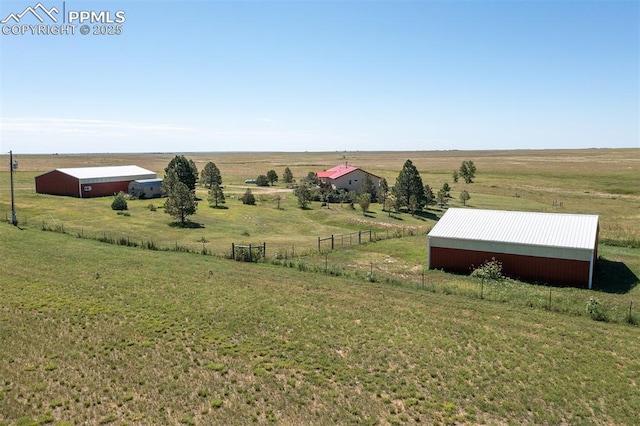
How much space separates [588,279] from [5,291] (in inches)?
1336

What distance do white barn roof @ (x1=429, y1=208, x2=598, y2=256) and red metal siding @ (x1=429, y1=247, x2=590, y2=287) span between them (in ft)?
3.28

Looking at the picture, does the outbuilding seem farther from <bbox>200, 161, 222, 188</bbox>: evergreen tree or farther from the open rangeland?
<bbox>200, 161, 222, 188</bbox>: evergreen tree

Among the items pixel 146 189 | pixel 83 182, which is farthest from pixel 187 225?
pixel 83 182

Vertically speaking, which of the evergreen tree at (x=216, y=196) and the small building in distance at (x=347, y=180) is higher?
the small building in distance at (x=347, y=180)

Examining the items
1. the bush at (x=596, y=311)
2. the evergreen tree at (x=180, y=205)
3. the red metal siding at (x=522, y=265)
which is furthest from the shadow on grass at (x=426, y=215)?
the bush at (x=596, y=311)

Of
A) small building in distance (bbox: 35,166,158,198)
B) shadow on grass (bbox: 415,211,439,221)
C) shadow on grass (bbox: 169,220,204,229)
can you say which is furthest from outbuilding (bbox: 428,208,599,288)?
small building in distance (bbox: 35,166,158,198)

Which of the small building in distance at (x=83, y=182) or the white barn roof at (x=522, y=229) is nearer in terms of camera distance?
the white barn roof at (x=522, y=229)

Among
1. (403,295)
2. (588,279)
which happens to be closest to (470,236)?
(588,279)

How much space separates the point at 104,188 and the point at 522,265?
64188 mm

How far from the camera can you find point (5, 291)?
2233 cm

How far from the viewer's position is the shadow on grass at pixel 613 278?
1118 inches

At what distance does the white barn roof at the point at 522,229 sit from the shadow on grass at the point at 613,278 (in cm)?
274

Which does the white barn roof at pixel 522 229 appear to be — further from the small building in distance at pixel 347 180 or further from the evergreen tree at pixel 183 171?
the evergreen tree at pixel 183 171

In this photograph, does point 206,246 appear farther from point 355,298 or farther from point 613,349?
point 613,349
